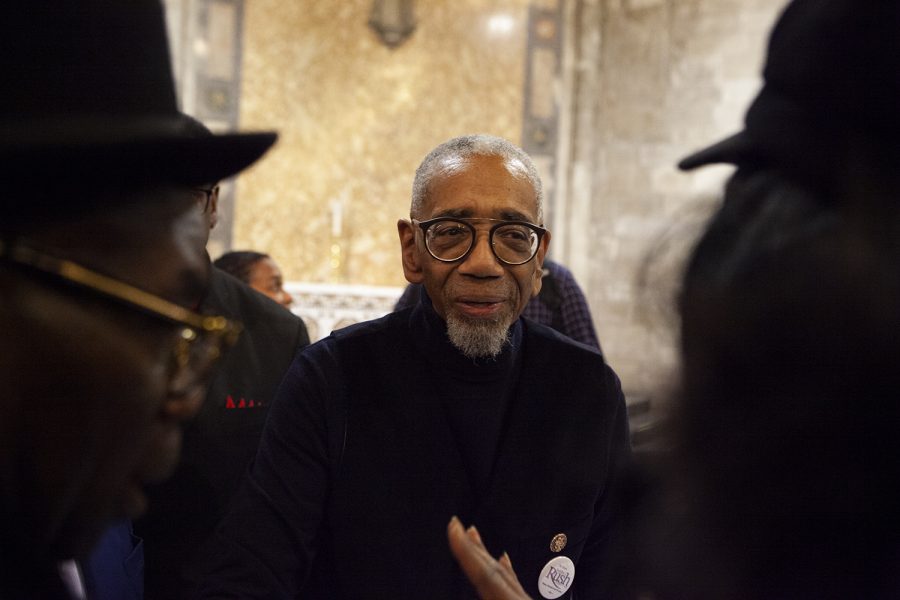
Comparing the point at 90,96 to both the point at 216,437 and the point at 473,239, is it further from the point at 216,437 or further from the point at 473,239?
the point at 216,437

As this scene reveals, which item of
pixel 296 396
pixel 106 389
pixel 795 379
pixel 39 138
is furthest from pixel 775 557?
pixel 296 396

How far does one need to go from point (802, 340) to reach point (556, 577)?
4.19 feet

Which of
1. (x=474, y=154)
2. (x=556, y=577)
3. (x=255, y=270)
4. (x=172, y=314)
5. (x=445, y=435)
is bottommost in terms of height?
(x=556, y=577)

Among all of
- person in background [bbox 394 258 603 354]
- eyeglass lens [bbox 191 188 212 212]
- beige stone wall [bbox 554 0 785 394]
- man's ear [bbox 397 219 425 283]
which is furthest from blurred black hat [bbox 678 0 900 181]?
beige stone wall [bbox 554 0 785 394]

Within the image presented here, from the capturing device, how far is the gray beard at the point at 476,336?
2135mm

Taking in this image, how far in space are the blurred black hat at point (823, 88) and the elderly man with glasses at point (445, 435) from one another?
123 centimetres

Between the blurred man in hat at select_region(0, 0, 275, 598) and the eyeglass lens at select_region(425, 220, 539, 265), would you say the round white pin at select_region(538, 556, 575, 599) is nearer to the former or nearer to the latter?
the eyeglass lens at select_region(425, 220, 539, 265)

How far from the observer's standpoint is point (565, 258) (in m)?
10.5

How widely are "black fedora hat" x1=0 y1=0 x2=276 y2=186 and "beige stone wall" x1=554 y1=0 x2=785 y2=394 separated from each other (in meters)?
9.37

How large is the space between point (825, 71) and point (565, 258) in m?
9.70

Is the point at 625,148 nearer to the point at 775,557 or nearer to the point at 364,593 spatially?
the point at 364,593

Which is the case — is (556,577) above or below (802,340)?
below

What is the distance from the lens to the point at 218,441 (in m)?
2.64

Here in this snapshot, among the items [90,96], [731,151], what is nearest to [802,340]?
[731,151]
